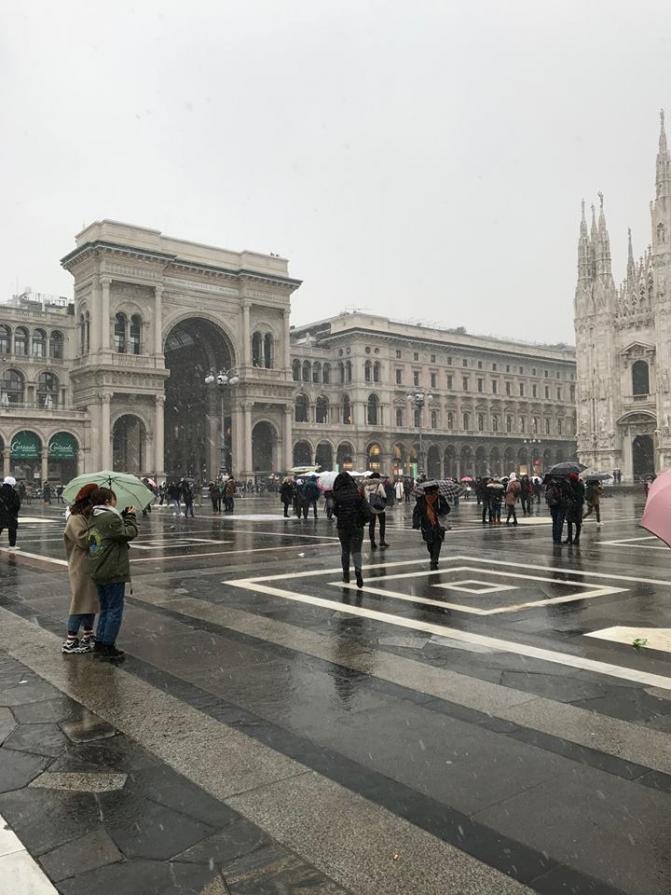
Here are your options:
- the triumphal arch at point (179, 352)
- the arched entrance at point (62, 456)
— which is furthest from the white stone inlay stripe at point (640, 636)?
the arched entrance at point (62, 456)

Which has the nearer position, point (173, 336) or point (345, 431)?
point (173, 336)

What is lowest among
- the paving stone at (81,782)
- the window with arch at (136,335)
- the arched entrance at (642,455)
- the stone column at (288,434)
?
the paving stone at (81,782)

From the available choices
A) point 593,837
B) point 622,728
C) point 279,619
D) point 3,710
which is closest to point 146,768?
point 3,710

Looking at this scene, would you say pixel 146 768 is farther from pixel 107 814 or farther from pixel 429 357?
pixel 429 357

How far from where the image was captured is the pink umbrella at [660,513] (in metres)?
4.11

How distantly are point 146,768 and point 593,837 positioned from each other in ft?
7.62

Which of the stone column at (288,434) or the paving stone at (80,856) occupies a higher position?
the stone column at (288,434)

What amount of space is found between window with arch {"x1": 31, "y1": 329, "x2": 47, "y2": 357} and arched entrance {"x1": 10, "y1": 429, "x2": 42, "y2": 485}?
11.3 meters

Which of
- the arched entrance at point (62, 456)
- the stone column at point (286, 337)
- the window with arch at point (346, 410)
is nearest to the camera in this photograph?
the arched entrance at point (62, 456)

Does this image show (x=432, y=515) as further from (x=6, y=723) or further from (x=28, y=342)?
(x=28, y=342)

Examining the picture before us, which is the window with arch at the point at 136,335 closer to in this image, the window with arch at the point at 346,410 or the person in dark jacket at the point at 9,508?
the window with arch at the point at 346,410

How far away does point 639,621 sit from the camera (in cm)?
771

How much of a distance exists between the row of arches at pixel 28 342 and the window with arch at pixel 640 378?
159 feet

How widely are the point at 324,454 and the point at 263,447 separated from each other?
9.62m
